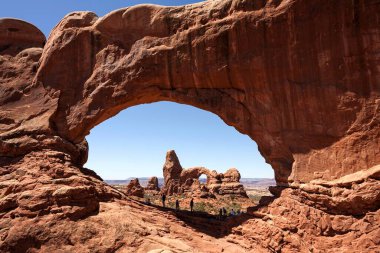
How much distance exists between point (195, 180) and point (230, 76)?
32072 millimetres

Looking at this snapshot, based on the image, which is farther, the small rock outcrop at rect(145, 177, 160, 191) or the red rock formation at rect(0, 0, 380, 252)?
the small rock outcrop at rect(145, 177, 160, 191)

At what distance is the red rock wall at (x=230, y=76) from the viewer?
44.8 ft

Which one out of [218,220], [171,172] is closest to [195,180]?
[171,172]

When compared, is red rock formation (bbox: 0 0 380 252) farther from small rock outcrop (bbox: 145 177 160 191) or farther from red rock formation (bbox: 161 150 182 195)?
small rock outcrop (bbox: 145 177 160 191)

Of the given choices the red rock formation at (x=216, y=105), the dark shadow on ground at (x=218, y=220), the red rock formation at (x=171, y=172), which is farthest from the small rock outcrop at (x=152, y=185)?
the dark shadow on ground at (x=218, y=220)

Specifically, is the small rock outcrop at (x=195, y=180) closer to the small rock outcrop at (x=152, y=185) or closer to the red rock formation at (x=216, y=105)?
the small rock outcrop at (x=152, y=185)

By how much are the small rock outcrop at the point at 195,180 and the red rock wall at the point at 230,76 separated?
88.7ft

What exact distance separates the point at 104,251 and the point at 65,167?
4880 mm

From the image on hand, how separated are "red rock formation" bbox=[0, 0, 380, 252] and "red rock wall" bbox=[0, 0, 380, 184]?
5 cm

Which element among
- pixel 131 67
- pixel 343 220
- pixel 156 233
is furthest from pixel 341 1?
pixel 156 233

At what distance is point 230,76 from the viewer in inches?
631

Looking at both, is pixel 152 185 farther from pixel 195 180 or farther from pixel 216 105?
pixel 216 105

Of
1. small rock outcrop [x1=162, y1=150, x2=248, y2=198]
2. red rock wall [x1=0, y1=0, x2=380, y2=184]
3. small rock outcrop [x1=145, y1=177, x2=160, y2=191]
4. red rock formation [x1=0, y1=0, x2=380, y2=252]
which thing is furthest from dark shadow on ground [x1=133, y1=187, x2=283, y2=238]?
small rock outcrop [x1=145, y1=177, x2=160, y2=191]

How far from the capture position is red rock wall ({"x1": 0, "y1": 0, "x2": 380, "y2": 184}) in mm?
13664
